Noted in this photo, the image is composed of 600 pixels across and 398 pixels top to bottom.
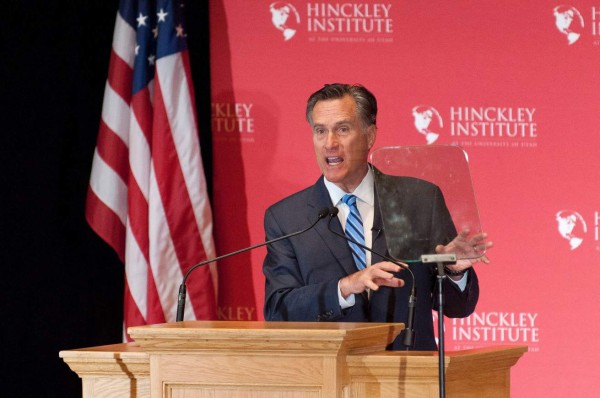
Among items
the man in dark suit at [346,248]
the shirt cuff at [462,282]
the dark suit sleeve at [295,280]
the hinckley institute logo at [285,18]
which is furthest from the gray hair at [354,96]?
the hinckley institute logo at [285,18]

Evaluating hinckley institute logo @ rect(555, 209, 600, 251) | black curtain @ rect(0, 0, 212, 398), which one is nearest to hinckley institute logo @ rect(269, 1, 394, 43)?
black curtain @ rect(0, 0, 212, 398)

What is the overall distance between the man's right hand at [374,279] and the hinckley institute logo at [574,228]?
7.25 feet

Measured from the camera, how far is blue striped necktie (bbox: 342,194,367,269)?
3.18 metres

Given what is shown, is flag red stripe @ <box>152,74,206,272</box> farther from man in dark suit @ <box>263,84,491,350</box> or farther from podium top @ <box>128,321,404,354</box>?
podium top @ <box>128,321,404,354</box>

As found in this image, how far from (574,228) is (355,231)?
6.05ft

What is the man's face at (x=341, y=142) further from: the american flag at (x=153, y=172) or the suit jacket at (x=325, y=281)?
the american flag at (x=153, y=172)

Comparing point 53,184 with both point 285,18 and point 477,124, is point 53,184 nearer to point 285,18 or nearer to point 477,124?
point 285,18

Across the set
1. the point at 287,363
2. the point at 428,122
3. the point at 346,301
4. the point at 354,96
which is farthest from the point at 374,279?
the point at 428,122

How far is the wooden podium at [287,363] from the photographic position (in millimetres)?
2162

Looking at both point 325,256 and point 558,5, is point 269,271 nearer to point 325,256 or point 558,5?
point 325,256

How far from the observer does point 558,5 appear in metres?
4.69

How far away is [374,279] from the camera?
8.49 feet

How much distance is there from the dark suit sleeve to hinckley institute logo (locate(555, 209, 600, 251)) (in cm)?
187

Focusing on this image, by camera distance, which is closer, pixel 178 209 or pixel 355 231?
pixel 355 231
